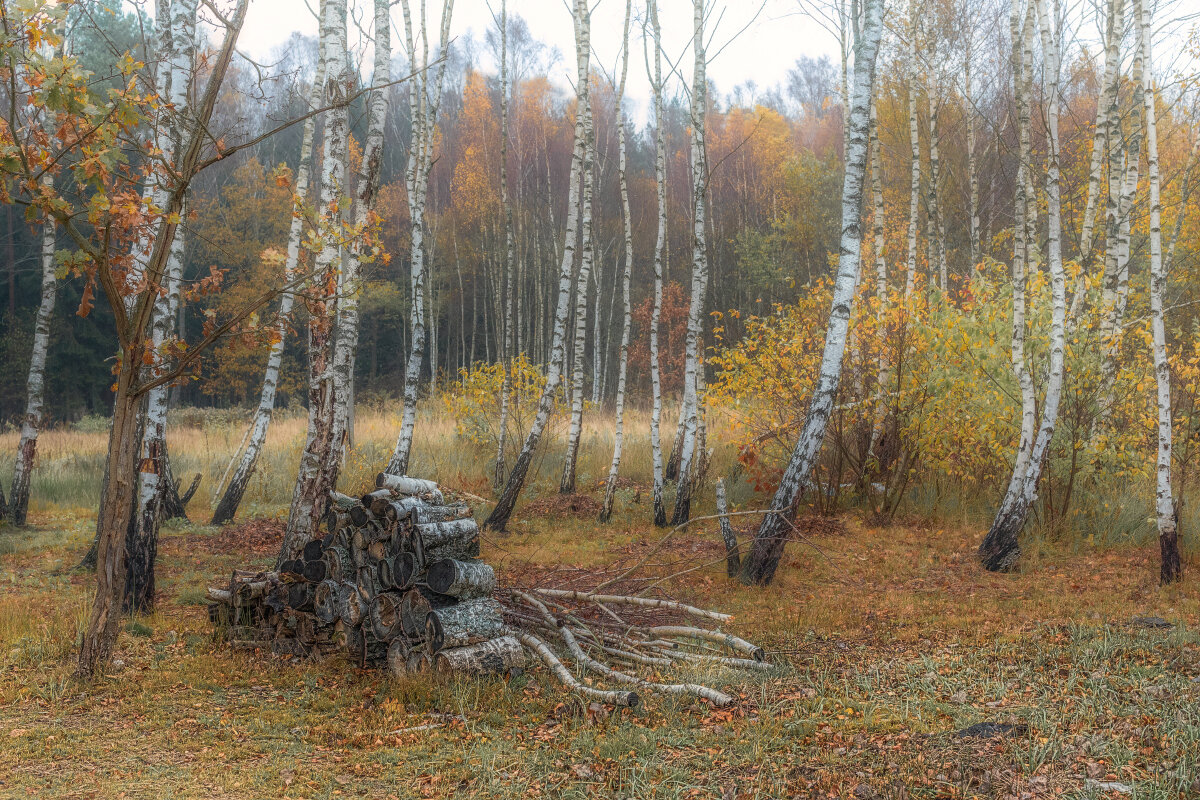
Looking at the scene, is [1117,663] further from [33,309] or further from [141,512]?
[33,309]

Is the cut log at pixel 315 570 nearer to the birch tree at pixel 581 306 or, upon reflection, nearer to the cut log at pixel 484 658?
the cut log at pixel 484 658

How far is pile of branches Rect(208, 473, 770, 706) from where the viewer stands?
5148 mm

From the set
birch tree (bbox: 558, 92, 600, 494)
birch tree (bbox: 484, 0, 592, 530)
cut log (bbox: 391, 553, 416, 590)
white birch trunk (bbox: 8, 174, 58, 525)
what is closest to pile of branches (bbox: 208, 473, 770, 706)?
cut log (bbox: 391, 553, 416, 590)

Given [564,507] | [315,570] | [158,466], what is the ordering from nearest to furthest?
[315,570] → [158,466] → [564,507]

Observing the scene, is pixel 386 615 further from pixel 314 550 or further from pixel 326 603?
pixel 314 550

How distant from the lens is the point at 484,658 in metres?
5.11

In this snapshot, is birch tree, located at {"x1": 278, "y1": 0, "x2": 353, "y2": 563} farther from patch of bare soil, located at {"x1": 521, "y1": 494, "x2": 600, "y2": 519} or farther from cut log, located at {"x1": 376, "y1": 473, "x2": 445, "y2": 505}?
patch of bare soil, located at {"x1": 521, "y1": 494, "x2": 600, "y2": 519}

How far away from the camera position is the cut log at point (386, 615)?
5.34 meters

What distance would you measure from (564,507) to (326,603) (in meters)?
6.24

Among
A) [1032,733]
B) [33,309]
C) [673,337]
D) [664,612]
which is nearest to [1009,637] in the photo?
[1032,733]

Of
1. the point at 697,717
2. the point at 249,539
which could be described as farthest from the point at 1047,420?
the point at 249,539

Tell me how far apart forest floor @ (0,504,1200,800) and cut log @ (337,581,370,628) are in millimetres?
311

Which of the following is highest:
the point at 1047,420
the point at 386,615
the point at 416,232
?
the point at 416,232

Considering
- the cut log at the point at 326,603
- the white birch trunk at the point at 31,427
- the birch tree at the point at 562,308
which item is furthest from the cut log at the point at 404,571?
the white birch trunk at the point at 31,427
